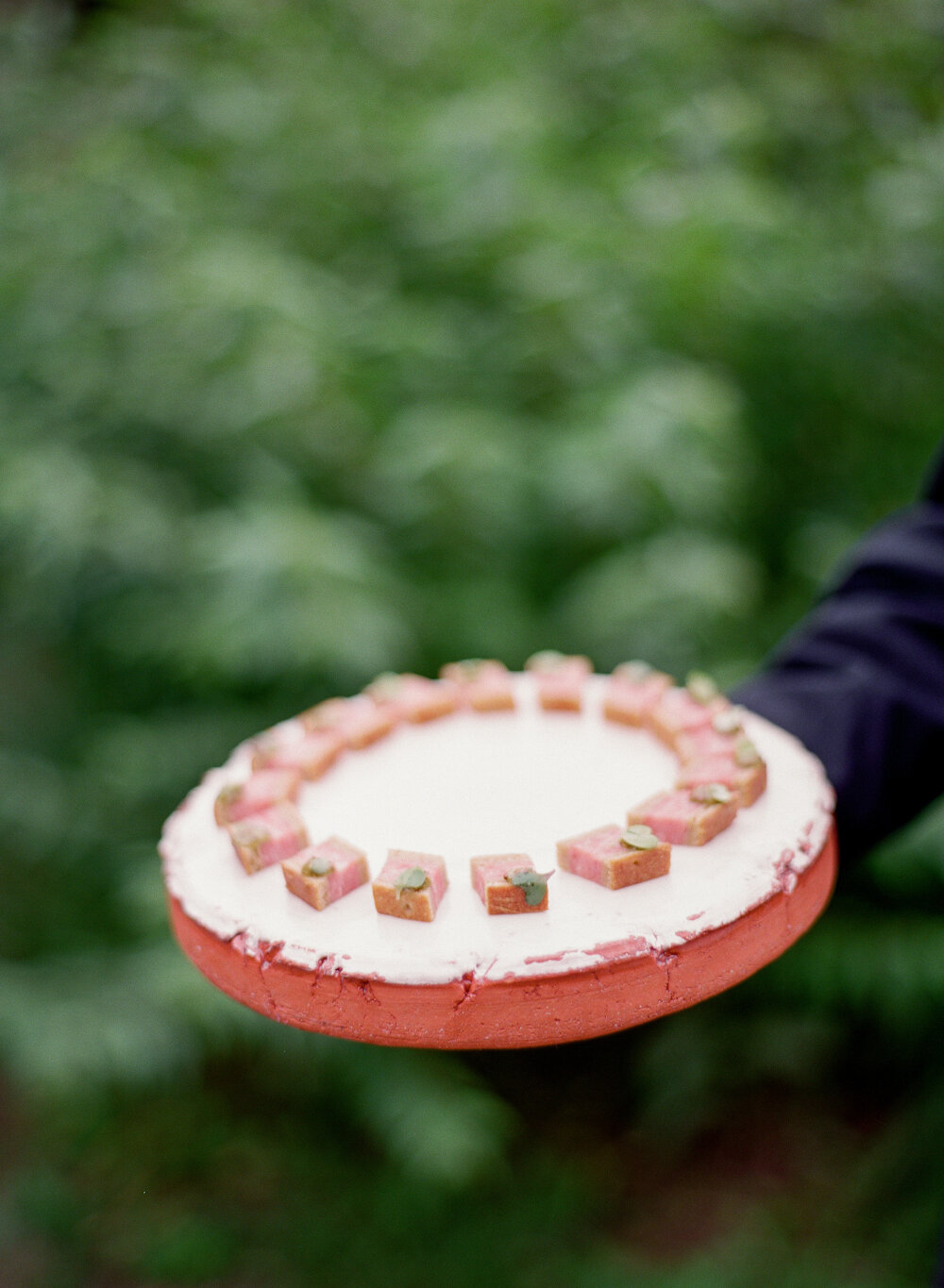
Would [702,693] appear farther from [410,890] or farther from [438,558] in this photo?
[438,558]

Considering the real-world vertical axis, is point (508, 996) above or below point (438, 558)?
above

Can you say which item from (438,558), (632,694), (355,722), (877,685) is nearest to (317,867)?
(355,722)

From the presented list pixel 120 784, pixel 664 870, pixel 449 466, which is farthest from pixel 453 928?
pixel 120 784

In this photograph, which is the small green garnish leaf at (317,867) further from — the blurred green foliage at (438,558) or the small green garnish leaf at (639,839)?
the blurred green foliage at (438,558)

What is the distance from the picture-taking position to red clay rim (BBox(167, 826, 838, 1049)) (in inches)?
20.8

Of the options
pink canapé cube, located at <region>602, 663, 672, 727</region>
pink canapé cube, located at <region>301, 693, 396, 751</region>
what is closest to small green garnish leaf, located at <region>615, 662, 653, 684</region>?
pink canapé cube, located at <region>602, 663, 672, 727</region>

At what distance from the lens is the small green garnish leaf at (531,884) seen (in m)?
0.55

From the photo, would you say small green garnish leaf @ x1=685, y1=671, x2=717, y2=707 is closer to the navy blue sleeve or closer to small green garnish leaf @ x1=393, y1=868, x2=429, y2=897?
the navy blue sleeve

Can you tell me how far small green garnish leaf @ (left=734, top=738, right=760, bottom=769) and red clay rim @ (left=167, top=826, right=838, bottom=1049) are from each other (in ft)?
0.37

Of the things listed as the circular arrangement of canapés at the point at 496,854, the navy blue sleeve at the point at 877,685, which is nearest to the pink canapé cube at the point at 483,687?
the circular arrangement of canapés at the point at 496,854

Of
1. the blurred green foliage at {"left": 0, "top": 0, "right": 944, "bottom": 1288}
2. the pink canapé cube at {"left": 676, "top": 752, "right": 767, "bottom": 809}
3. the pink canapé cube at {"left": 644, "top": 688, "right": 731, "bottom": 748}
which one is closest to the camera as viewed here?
the pink canapé cube at {"left": 676, "top": 752, "right": 767, "bottom": 809}

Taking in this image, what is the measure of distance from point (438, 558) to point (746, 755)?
1373mm

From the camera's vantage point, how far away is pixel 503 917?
1.84ft

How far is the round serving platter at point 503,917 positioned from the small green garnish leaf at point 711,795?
1.0 inches
